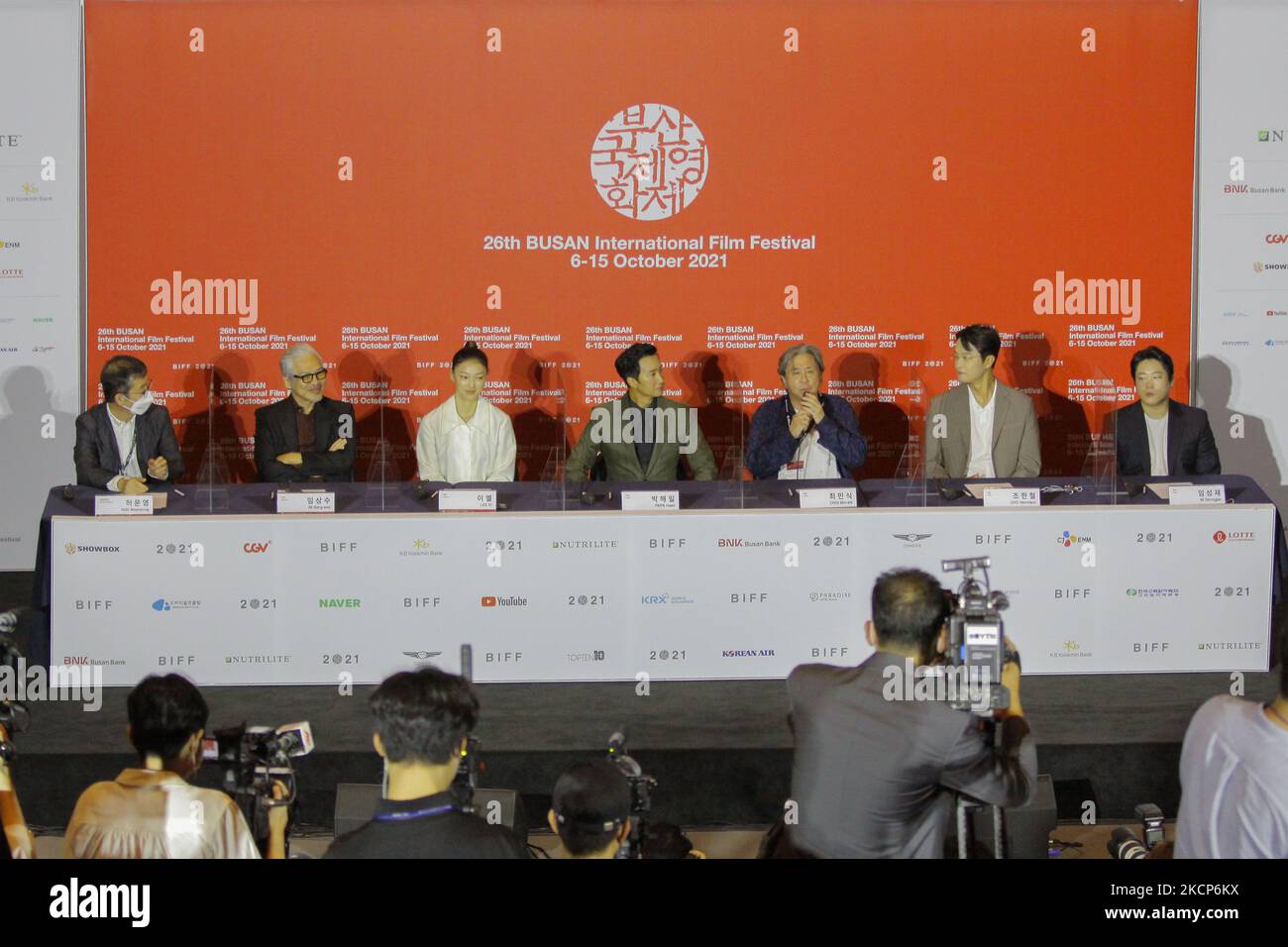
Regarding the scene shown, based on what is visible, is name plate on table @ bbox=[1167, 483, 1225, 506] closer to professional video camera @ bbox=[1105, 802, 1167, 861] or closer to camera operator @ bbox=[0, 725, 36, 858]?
professional video camera @ bbox=[1105, 802, 1167, 861]

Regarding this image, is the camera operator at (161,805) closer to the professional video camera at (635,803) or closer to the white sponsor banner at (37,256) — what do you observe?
the professional video camera at (635,803)

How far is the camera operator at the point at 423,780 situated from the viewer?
212cm

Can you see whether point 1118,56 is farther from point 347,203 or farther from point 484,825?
point 484,825

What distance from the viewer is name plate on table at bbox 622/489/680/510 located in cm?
399

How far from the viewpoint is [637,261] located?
243 inches

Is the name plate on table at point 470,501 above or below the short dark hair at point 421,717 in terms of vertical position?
above

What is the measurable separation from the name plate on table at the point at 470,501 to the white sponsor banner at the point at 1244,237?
Result: 3.74 meters

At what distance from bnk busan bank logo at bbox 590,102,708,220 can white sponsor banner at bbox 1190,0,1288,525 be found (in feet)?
7.58

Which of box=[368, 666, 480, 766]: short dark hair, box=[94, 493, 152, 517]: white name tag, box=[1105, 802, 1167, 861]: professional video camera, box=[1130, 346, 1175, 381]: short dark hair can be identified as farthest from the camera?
box=[1130, 346, 1175, 381]: short dark hair

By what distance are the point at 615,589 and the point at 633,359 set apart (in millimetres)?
1449

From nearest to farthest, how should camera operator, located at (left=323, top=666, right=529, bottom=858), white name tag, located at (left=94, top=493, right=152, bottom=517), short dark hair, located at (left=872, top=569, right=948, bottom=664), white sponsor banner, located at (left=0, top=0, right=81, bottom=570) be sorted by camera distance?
camera operator, located at (left=323, top=666, right=529, bottom=858)
short dark hair, located at (left=872, top=569, right=948, bottom=664)
white name tag, located at (left=94, top=493, right=152, bottom=517)
white sponsor banner, located at (left=0, top=0, right=81, bottom=570)

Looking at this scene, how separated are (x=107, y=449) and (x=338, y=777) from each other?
189 centimetres

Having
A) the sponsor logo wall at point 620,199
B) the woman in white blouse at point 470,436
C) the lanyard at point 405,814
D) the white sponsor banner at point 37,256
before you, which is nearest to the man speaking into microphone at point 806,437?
the woman in white blouse at point 470,436

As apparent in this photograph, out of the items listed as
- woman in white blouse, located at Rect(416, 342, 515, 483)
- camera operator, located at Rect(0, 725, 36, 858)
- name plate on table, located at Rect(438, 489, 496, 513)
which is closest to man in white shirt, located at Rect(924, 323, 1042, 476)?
woman in white blouse, located at Rect(416, 342, 515, 483)
